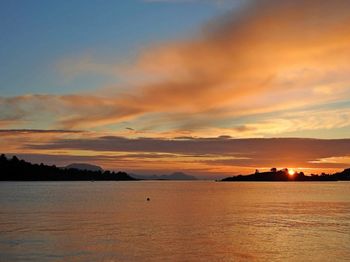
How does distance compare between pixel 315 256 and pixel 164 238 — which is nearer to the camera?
pixel 315 256

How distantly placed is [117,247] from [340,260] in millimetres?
20314

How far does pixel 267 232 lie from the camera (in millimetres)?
55812

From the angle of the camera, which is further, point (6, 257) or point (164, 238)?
point (164, 238)

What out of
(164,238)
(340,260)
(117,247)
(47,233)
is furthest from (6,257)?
(340,260)

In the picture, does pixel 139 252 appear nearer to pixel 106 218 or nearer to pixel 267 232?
pixel 267 232

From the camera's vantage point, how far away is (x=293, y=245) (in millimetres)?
46156

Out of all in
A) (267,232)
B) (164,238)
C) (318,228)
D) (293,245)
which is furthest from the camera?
(318,228)

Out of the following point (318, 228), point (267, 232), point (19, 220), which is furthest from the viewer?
point (19, 220)

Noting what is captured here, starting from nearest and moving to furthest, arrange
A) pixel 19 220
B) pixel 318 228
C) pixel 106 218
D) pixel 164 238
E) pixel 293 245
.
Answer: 1. pixel 293 245
2. pixel 164 238
3. pixel 318 228
4. pixel 19 220
5. pixel 106 218

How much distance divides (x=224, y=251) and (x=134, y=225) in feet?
71.8

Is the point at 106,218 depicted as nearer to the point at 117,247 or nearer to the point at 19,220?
the point at 19,220

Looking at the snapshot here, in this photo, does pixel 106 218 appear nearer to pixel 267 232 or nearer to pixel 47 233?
pixel 47 233

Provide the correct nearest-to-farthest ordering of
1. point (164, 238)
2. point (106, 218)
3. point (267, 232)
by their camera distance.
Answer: point (164, 238)
point (267, 232)
point (106, 218)

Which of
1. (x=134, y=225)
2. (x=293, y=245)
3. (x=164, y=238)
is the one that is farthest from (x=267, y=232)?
(x=134, y=225)
